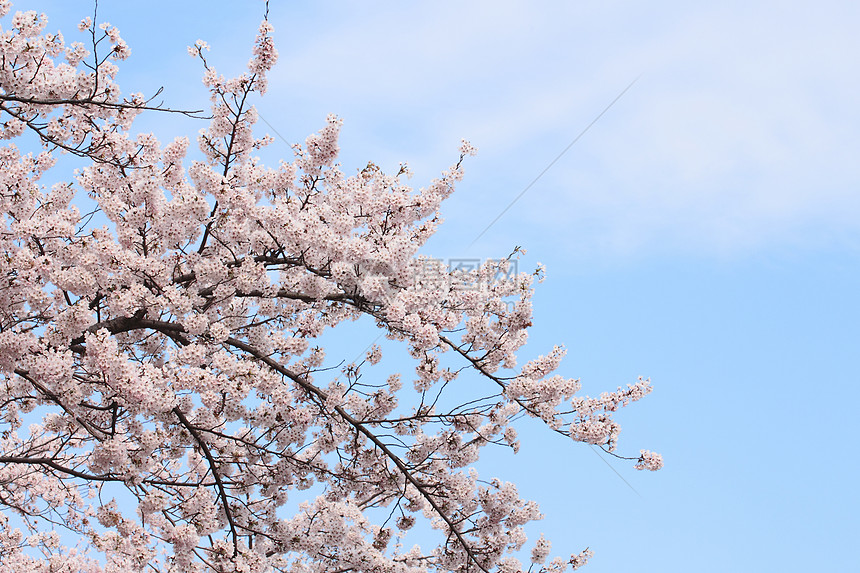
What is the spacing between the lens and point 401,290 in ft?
23.9

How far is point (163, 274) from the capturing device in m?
7.46

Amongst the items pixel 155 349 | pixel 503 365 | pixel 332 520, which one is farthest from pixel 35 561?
pixel 503 365

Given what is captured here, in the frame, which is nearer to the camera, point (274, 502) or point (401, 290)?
point (401, 290)

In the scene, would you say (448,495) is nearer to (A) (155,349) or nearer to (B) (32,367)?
(A) (155,349)

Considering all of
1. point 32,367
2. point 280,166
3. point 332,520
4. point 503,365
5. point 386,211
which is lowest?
point 332,520

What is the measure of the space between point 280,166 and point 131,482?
136 inches

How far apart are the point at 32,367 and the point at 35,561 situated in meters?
7.03

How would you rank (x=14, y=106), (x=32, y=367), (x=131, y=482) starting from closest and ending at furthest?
1. (x=32, y=367)
2. (x=131, y=482)
3. (x=14, y=106)

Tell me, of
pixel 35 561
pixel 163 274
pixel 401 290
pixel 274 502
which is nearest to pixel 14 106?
pixel 163 274

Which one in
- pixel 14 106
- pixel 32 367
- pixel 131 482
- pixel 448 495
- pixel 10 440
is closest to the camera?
pixel 32 367

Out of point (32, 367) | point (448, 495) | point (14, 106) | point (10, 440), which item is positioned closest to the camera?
point (32, 367)

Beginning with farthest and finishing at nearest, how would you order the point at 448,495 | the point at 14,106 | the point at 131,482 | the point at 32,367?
the point at 448,495 < the point at 14,106 < the point at 131,482 < the point at 32,367

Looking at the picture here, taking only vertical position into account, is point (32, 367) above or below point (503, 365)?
below

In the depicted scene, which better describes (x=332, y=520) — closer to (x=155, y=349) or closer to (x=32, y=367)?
(x=155, y=349)
